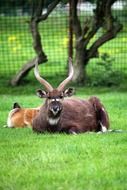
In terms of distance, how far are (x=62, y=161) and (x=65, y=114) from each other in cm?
Result: 348

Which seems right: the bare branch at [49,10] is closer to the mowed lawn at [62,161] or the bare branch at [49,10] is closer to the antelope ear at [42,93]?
the mowed lawn at [62,161]

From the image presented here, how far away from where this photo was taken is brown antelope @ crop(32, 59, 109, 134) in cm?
1226

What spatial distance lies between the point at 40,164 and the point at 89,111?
165 inches

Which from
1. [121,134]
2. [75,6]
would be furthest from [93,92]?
[121,134]

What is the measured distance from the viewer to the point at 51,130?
12.4 m

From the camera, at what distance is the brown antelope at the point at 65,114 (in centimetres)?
1226

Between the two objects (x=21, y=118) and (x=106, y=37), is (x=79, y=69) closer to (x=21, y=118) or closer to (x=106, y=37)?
(x=106, y=37)

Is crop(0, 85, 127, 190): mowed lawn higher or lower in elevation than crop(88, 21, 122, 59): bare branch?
higher

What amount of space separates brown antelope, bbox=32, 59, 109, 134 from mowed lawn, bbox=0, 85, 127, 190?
0.29 metres

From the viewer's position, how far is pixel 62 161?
916 cm

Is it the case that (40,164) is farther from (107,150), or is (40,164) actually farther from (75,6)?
(75,6)

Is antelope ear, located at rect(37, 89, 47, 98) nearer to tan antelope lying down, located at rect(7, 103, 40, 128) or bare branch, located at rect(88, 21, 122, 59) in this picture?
tan antelope lying down, located at rect(7, 103, 40, 128)

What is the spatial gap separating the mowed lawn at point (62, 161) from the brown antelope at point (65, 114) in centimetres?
29

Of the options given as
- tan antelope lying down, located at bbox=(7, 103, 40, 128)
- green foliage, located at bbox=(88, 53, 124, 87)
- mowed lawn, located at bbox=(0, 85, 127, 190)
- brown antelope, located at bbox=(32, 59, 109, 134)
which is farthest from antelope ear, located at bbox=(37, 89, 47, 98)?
green foliage, located at bbox=(88, 53, 124, 87)
